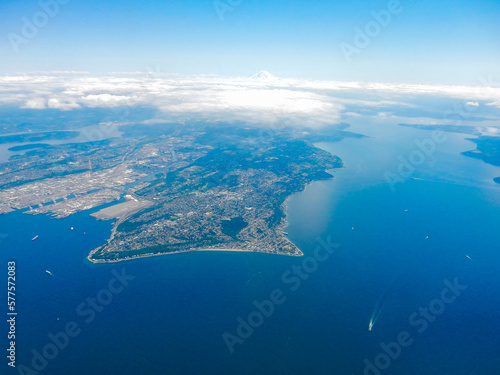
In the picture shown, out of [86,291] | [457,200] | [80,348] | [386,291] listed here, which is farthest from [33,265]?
[457,200]

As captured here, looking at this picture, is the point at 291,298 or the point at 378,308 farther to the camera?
the point at 291,298

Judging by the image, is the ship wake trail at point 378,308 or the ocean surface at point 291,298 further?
the ship wake trail at point 378,308

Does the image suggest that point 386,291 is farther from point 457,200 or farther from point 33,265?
point 33,265

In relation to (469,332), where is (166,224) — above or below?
below

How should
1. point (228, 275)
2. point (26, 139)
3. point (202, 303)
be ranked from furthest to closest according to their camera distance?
point (26, 139) → point (228, 275) → point (202, 303)

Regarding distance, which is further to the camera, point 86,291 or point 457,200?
point 457,200

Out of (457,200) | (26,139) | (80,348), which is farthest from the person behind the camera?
(26,139)

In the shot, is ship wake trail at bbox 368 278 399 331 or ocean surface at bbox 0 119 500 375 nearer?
ocean surface at bbox 0 119 500 375

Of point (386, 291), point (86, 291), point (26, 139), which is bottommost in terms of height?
point (26, 139)
